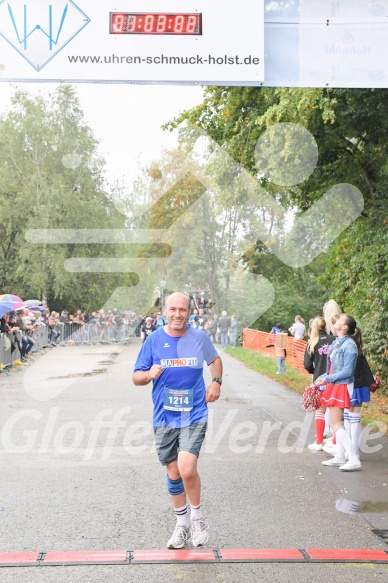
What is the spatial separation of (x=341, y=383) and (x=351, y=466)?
830mm

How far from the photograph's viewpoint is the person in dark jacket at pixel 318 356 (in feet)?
32.4

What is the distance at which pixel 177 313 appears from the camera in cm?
604

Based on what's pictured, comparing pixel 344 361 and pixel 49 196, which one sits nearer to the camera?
pixel 344 361

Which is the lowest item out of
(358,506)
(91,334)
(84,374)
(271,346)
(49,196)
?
(91,334)

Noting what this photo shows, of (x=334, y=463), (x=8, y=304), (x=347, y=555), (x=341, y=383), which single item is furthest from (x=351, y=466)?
(x=8, y=304)

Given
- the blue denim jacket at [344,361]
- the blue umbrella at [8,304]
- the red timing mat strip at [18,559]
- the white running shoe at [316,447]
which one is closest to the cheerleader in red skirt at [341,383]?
the blue denim jacket at [344,361]

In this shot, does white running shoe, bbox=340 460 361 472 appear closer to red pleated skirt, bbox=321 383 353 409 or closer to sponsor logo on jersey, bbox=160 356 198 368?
red pleated skirt, bbox=321 383 353 409

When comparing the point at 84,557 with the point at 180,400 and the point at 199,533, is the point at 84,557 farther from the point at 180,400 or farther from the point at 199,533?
the point at 180,400

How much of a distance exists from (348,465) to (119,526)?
122 inches

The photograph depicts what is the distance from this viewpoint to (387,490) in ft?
25.7

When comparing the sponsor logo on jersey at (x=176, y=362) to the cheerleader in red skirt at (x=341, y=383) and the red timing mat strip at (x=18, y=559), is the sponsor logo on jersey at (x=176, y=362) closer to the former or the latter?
the red timing mat strip at (x=18, y=559)

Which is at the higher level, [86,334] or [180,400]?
[180,400]

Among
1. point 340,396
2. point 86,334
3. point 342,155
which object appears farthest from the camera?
point 86,334

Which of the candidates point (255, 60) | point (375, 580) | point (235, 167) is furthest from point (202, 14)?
point (235, 167)
